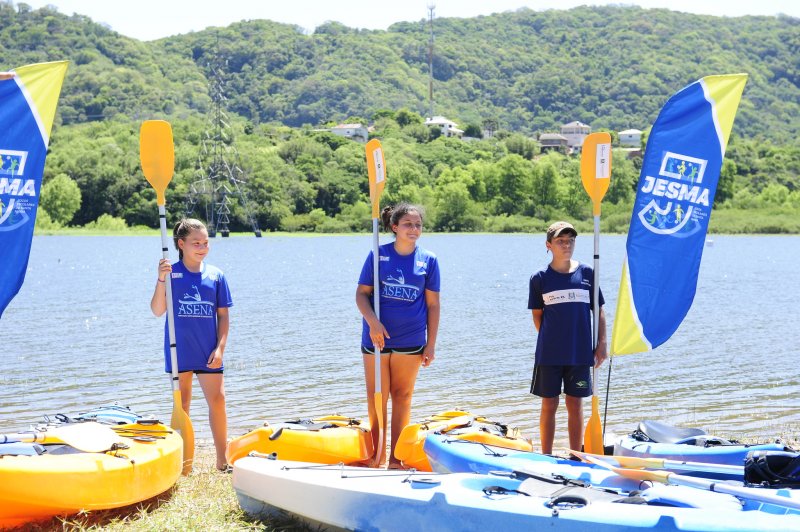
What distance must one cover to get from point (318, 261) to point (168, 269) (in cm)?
3835

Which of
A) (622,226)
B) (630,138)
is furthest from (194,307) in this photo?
(630,138)

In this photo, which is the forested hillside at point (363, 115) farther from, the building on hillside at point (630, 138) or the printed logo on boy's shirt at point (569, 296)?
the printed logo on boy's shirt at point (569, 296)

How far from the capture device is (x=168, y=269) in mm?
6379

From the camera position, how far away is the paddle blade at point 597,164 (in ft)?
22.9

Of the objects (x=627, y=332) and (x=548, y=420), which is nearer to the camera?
(x=548, y=420)

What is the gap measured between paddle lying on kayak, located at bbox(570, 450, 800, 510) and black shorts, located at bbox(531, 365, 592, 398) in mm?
1044

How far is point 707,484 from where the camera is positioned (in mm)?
4910

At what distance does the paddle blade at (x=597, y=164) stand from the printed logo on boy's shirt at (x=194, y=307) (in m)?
2.86

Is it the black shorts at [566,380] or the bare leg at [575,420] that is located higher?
the black shorts at [566,380]

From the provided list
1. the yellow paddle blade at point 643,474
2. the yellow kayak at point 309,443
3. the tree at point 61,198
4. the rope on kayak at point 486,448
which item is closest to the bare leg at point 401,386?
the yellow kayak at point 309,443

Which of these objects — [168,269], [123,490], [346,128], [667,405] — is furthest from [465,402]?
[346,128]

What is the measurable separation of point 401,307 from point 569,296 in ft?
3.72

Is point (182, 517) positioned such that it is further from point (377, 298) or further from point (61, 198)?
point (61, 198)

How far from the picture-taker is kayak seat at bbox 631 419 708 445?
655cm
